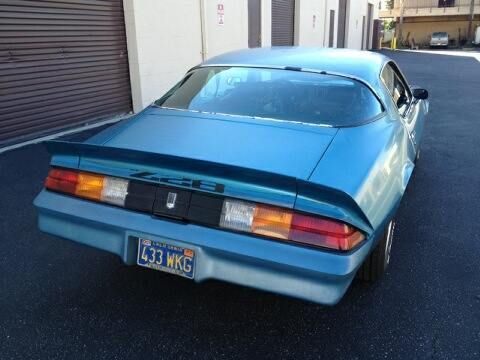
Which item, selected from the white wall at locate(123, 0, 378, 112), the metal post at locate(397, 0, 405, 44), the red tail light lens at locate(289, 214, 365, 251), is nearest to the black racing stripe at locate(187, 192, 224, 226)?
the red tail light lens at locate(289, 214, 365, 251)

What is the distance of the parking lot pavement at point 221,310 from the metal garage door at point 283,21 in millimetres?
11481

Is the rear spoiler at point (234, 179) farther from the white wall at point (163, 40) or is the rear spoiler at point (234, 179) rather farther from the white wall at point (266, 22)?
the white wall at point (266, 22)

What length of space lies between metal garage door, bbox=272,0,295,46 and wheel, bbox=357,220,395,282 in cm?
1217

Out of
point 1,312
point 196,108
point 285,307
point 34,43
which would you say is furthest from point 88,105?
point 285,307

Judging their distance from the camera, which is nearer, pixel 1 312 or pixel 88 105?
pixel 1 312

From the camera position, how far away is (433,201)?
13.9 ft

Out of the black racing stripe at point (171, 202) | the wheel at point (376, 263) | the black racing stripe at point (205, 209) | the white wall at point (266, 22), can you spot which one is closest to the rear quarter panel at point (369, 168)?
the wheel at point (376, 263)

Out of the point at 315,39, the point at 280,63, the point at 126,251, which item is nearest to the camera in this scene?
the point at 126,251

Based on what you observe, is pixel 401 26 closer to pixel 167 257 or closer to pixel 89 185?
pixel 89 185

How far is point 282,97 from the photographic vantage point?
3.04m

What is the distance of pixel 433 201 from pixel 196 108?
250 cm

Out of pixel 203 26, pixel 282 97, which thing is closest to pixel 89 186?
pixel 282 97

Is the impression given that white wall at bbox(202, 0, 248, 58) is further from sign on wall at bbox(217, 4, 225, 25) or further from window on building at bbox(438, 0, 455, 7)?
window on building at bbox(438, 0, 455, 7)

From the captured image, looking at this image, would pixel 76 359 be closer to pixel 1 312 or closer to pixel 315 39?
pixel 1 312
